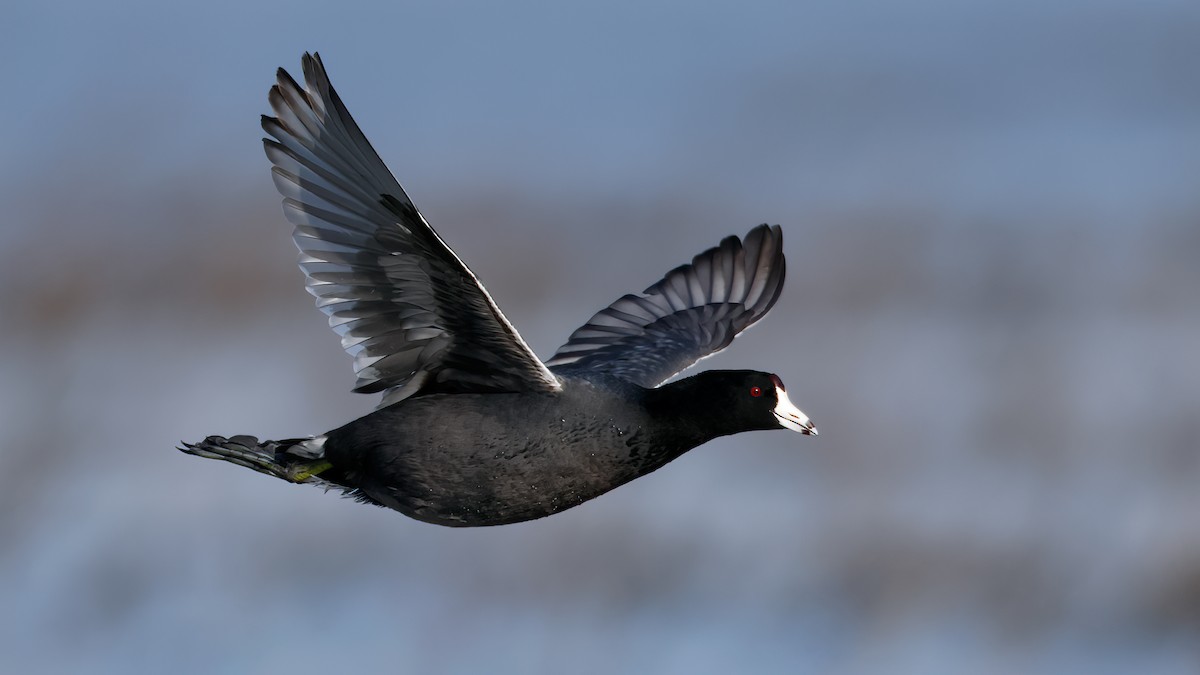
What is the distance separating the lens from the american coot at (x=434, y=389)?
18.8 ft

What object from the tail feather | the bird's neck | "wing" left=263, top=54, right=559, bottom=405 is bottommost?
the tail feather

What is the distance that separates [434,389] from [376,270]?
0.52 meters

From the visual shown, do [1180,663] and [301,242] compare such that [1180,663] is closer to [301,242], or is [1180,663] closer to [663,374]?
[663,374]

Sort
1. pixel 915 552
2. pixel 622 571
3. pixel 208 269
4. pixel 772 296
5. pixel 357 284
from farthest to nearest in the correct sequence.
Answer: pixel 208 269 → pixel 915 552 → pixel 622 571 → pixel 772 296 → pixel 357 284

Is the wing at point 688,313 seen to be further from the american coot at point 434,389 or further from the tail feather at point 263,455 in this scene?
the tail feather at point 263,455

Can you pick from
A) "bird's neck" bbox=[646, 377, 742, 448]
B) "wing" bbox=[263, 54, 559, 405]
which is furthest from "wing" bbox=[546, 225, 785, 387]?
"wing" bbox=[263, 54, 559, 405]

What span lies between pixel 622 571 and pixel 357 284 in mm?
6540

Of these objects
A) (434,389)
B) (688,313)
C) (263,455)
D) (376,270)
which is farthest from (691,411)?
(688,313)

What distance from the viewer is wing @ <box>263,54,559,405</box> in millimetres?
5645

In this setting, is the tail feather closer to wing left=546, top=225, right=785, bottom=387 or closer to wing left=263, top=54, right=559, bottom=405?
wing left=263, top=54, right=559, bottom=405

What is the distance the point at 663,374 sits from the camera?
293 inches

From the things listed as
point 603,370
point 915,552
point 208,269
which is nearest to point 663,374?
point 603,370

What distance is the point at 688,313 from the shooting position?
26.8ft

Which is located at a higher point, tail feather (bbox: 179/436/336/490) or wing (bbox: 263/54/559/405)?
wing (bbox: 263/54/559/405)
